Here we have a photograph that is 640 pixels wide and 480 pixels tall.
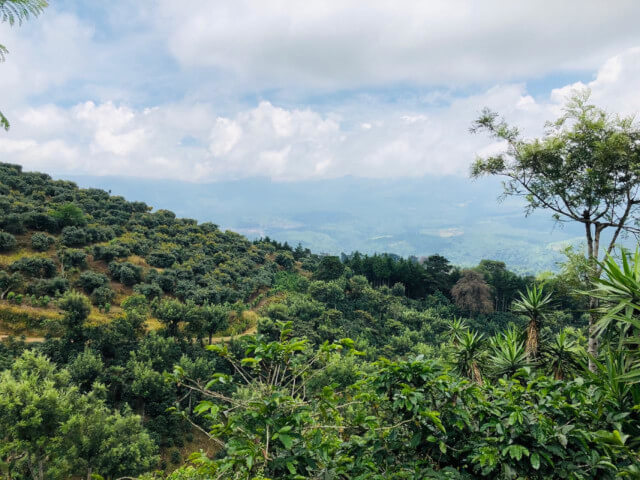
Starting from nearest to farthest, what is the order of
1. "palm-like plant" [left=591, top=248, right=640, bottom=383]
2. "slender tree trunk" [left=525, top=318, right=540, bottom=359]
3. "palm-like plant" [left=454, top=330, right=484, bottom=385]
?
"palm-like plant" [left=591, top=248, right=640, bottom=383]
"slender tree trunk" [left=525, top=318, right=540, bottom=359]
"palm-like plant" [left=454, top=330, right=484, bottom=385]

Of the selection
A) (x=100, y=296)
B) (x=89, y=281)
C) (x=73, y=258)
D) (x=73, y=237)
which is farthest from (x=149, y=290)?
(x=73, y=237)

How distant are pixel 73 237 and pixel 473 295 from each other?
112 feet

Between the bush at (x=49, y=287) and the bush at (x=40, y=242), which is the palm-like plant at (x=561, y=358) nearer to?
the bush at (x=49, y=287)

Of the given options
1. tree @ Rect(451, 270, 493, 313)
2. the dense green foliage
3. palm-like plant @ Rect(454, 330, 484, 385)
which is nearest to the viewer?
the dense green foliage

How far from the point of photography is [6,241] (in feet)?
71.3

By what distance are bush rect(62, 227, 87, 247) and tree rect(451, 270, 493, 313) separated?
107 feet

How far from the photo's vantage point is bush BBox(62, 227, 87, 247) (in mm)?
25328

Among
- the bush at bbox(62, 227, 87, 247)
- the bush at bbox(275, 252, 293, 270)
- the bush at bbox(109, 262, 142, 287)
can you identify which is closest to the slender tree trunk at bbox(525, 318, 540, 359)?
the bush at bbox(109, 262, 142, 287)

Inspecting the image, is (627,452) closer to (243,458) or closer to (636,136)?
(243,458)

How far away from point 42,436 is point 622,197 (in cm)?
1682

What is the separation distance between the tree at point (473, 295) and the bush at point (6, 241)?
35.3 meters

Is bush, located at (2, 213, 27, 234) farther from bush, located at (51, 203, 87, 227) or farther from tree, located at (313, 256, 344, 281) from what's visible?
tree, located at (313, 256, 344, 281)

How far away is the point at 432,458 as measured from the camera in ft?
9.95

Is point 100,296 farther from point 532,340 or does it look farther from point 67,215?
point 532,340
